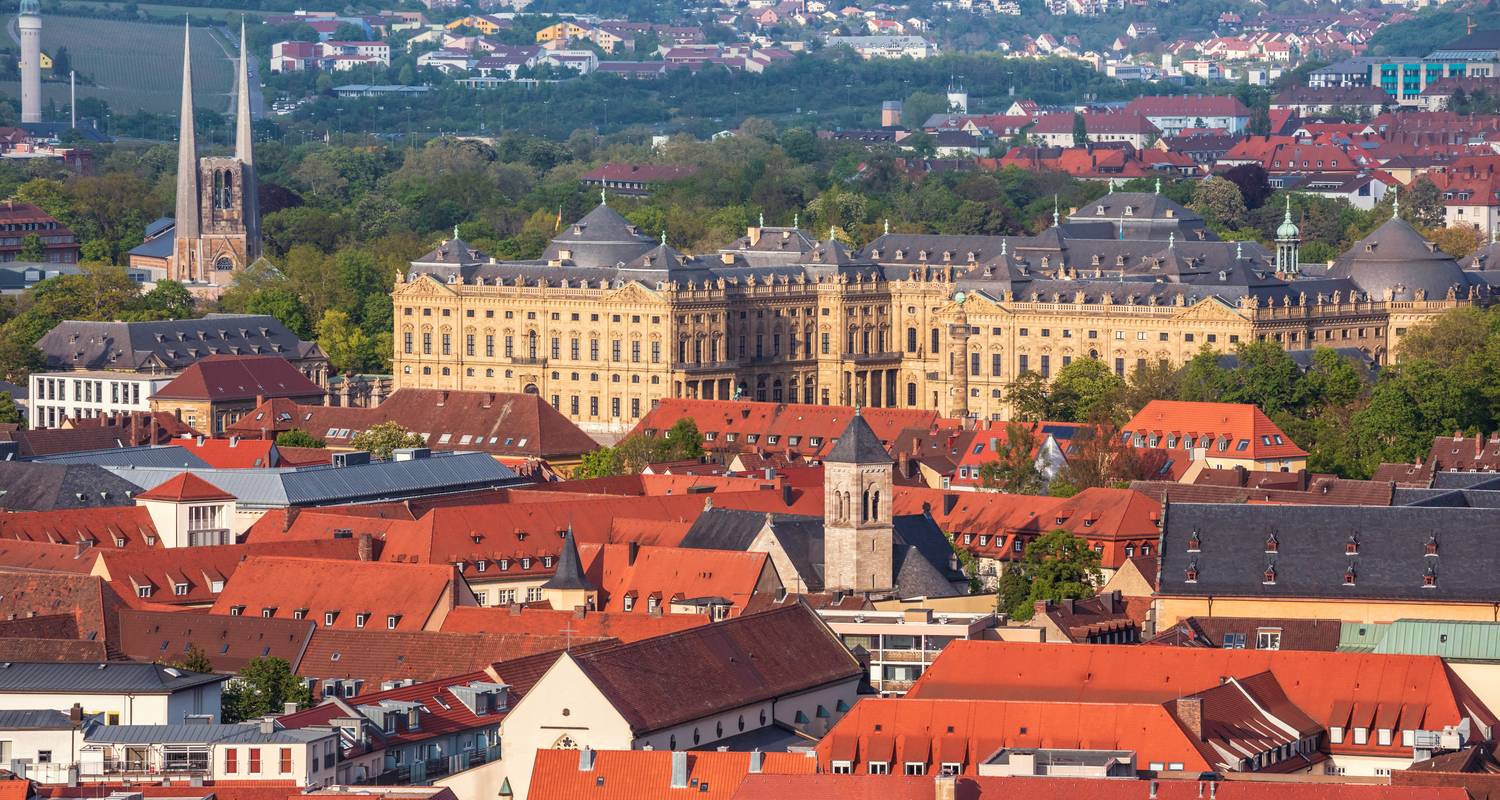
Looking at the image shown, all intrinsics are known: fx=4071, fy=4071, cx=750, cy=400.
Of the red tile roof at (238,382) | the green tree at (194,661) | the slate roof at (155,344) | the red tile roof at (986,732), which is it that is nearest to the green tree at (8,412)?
the red tile roof at (238,382)

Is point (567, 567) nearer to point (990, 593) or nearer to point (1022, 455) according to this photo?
point (990, 593)

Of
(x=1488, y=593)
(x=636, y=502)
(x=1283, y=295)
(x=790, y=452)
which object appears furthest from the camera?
(x=1283, y=295)

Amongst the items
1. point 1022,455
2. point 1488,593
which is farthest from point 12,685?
point 1022,455

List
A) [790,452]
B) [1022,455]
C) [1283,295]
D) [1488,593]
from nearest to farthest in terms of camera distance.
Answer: [1488,593], [1022,455], [790,452], [1283,295]

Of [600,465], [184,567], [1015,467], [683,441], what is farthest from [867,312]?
[184,567]

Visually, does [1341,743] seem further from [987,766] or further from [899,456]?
[899,456]

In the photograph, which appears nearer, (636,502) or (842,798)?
(842,798)

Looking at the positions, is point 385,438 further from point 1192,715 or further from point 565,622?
point 1192,715
